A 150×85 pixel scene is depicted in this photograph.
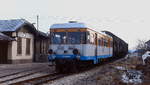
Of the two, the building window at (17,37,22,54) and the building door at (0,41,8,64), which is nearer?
the building door at (0,41,8,64)

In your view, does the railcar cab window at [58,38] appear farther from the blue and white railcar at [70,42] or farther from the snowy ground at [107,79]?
the snowy ground at [107,79]

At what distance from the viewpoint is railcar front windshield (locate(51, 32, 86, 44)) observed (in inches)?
672

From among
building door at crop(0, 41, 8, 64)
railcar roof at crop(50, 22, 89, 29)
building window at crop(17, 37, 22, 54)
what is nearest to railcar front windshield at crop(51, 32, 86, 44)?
railcar roof at crop(50, 22, 89, 29)

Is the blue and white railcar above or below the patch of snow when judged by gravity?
above

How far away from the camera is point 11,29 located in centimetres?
2736

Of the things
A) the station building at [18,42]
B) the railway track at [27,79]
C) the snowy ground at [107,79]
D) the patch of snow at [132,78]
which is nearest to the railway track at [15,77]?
the railway track at [27,79]

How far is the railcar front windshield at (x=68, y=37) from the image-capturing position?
17.1m

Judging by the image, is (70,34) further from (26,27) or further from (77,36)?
(26,27)

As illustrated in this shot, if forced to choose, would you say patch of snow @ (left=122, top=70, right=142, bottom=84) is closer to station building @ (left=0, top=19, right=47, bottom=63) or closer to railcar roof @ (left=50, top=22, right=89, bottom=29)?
railcar roof @ (left=50, top=22, right=89, bottom=29)

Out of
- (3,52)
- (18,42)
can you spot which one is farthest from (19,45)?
(3,52)

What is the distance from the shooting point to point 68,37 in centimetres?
1731

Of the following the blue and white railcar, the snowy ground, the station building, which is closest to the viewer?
the snowy ground

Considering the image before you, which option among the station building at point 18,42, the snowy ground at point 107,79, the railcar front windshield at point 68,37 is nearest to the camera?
the snowy ground at point 107,79

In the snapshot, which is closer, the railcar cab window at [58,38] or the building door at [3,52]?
the railcar cab window at [58,38]
